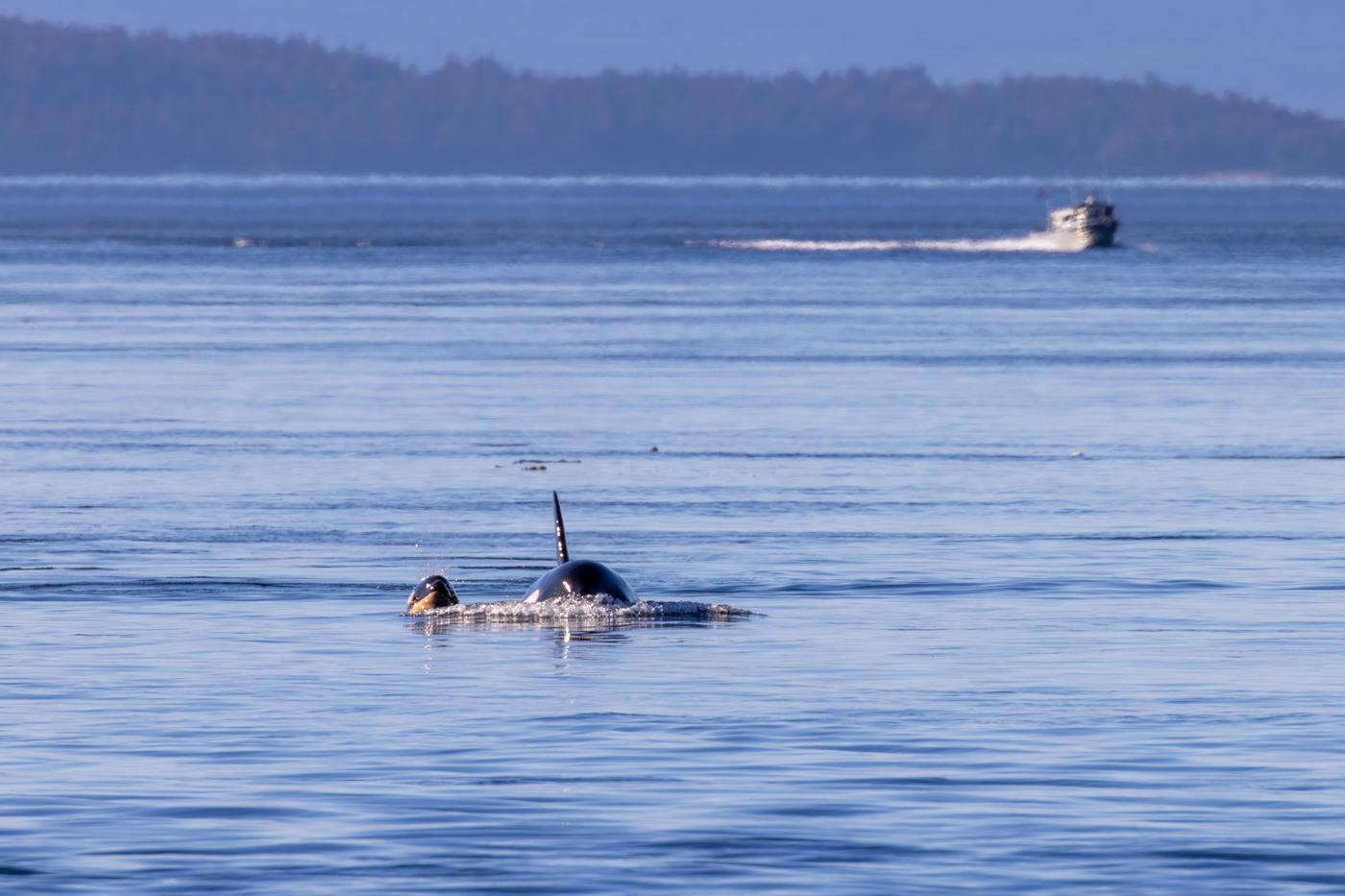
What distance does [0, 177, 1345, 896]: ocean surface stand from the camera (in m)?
16.9

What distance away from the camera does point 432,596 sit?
1095 inches

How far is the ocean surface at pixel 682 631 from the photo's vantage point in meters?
16.9

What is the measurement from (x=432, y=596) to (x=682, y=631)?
9.81 feet

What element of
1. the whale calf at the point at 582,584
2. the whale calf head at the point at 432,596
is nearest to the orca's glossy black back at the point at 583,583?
the whale calf at the point at 582,584

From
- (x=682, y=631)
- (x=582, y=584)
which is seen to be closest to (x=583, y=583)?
(x=582, y=584)

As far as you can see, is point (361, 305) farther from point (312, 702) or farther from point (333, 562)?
point (312, 702)

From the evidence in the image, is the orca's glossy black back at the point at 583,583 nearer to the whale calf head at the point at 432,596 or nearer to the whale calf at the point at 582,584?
the whale calf at the point at 582,584

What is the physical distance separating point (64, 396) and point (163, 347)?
17.1 meters

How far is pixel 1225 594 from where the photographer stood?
29.0 meters

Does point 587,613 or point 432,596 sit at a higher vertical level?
point 432,596

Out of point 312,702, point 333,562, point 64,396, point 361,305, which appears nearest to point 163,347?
point 64,396

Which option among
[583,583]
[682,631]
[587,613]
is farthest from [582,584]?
[682,631]

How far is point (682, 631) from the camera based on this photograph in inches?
1064

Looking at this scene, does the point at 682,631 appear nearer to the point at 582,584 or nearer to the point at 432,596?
the point at 582,584
